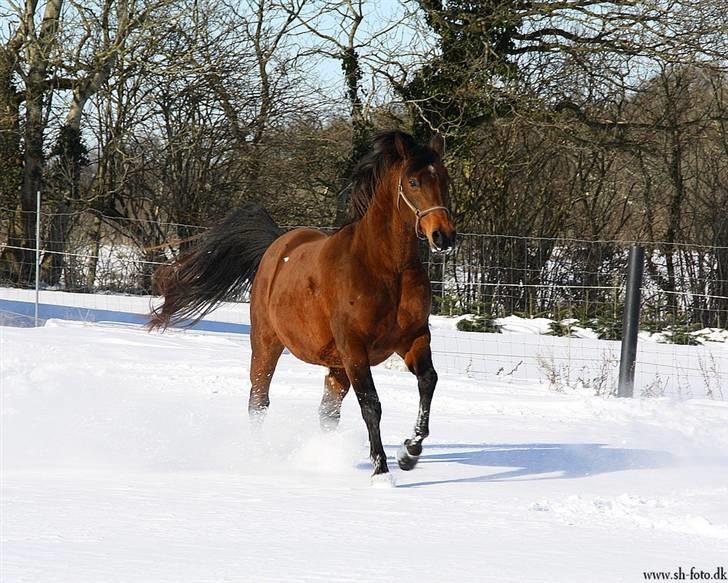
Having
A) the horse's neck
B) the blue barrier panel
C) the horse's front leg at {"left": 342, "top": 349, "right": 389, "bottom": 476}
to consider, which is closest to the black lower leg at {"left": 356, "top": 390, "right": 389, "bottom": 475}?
the horse's front leg at {"left": 342, "top": 349, "right": 389, "bottom": 476}

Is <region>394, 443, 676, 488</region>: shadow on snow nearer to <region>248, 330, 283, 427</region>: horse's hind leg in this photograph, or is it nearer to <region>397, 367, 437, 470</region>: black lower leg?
<region>397, 367, 437, 470</region>: black lower leg

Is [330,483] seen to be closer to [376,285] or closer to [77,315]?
[376,285]

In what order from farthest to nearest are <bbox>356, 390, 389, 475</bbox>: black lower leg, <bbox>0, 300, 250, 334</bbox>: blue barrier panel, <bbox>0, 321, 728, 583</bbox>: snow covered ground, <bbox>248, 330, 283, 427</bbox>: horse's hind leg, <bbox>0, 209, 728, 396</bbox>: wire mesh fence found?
<bbox>0, 300, 250, 334</bbox>: blue barrier panel → <bbox>0, 209, 728, 396</bbox>: wire mesh fence → <bbox>248, 330, 283, 427</bbox>: horse's hind leg → <bbox>356, 390, 389, 475</bbox>: black lower leg → <bbox>0, 321, 728, 583</bbox>: snow covered ground

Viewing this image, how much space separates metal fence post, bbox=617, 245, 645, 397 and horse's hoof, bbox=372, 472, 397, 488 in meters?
4.62

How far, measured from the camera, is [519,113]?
17.6 m

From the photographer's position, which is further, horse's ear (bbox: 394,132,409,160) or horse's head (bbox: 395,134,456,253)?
horse's ear (bbox: 394,132,409,160)

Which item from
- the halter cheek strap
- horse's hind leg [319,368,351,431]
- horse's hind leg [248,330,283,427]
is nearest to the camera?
the halter cheek strap

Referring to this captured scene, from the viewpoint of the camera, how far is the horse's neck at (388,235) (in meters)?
5.45

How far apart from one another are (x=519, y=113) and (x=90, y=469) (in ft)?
43.5

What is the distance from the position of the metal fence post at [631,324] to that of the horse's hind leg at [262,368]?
12.9 feet

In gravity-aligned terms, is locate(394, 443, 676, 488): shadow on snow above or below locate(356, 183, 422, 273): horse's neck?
below

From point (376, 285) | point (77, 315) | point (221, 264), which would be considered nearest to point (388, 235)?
point (376, 285)

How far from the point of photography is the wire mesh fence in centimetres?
1391

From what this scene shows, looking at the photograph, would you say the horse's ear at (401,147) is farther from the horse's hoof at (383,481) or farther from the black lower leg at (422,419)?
the horse's hoof at (383,481)
